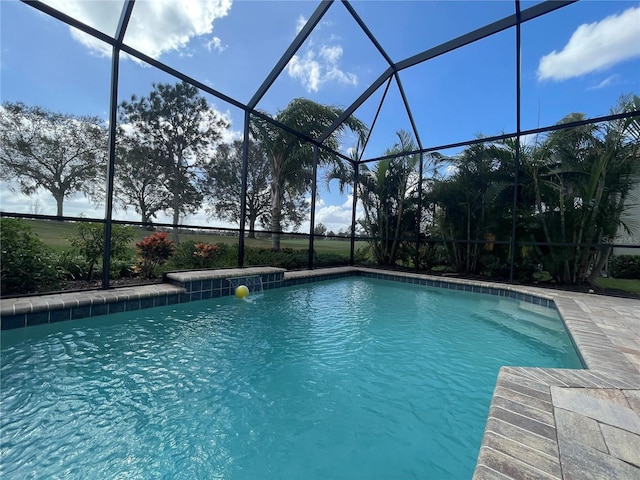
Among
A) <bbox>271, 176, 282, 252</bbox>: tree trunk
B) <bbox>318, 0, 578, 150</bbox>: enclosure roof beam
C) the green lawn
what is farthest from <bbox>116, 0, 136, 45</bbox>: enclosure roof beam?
the green lawn

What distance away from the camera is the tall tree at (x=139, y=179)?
1070 centimetres

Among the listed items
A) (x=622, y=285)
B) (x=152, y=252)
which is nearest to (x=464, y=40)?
(x=622, y=285)

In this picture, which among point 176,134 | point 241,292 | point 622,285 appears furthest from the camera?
point 176,134

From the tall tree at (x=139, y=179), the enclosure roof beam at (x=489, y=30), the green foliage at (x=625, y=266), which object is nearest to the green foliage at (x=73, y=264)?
the tall tree at (x=139, y=179)

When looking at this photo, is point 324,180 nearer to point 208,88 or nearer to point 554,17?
point 208,88

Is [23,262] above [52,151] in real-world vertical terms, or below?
below

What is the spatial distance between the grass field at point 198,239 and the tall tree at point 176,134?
410cm

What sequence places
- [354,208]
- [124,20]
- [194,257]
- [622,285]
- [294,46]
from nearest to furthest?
[124,20] → [294,46] → [194,257] → [622,285] → [354,208]

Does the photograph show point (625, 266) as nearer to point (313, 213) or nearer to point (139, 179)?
point (313, 213)

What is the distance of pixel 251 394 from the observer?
2.22 m

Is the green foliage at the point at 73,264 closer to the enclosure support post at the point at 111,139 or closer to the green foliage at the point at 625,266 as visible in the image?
the enclosure support post at the point at 111,139

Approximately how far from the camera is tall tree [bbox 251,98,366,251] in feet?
31.7

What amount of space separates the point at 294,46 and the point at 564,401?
20.4 ft

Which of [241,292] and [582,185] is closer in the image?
[241,292]
